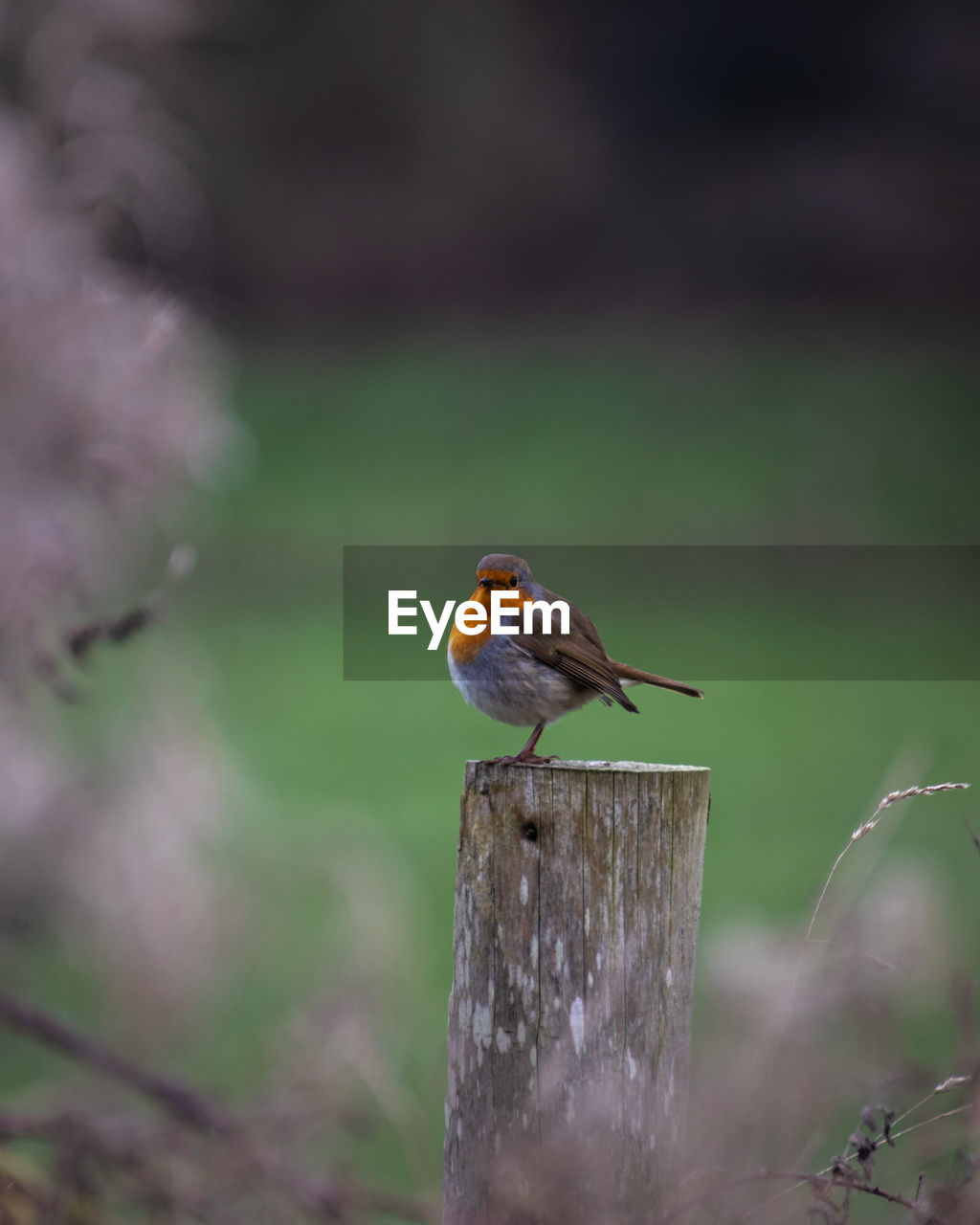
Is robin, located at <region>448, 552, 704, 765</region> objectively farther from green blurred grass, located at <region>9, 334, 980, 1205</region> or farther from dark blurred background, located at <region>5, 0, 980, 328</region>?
dark blurred background, located at <region>5, 0, 980, 328</region>

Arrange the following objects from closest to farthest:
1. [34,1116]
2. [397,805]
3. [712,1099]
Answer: [34,1116], [712,1099], [397,805]

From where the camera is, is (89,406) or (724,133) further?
(724,133)

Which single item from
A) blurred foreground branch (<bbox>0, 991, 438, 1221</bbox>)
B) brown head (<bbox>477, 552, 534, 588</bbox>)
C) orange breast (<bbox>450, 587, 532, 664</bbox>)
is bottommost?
blurred foreground branch (<bbox>0, 991, 438, 1221</bbox>)

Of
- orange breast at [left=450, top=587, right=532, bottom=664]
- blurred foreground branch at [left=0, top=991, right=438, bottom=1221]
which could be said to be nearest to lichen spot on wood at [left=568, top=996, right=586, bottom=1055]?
blurred foreground branch at [left=0, top=991, right=438, bottom=1221]

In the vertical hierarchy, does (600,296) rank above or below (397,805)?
above

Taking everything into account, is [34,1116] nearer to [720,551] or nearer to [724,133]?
[720,551]

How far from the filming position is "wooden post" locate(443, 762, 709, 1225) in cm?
240

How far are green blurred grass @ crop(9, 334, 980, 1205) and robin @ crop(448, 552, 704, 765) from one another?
10.3 ft

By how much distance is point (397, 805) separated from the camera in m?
11.9

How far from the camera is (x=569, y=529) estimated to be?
19047mm

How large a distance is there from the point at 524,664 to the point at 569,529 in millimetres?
16007

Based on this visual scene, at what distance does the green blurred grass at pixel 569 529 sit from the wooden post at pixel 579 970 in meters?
3.54

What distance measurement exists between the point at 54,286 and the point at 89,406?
0.31 m

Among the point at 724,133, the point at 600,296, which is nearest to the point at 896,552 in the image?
the point at 600,296
